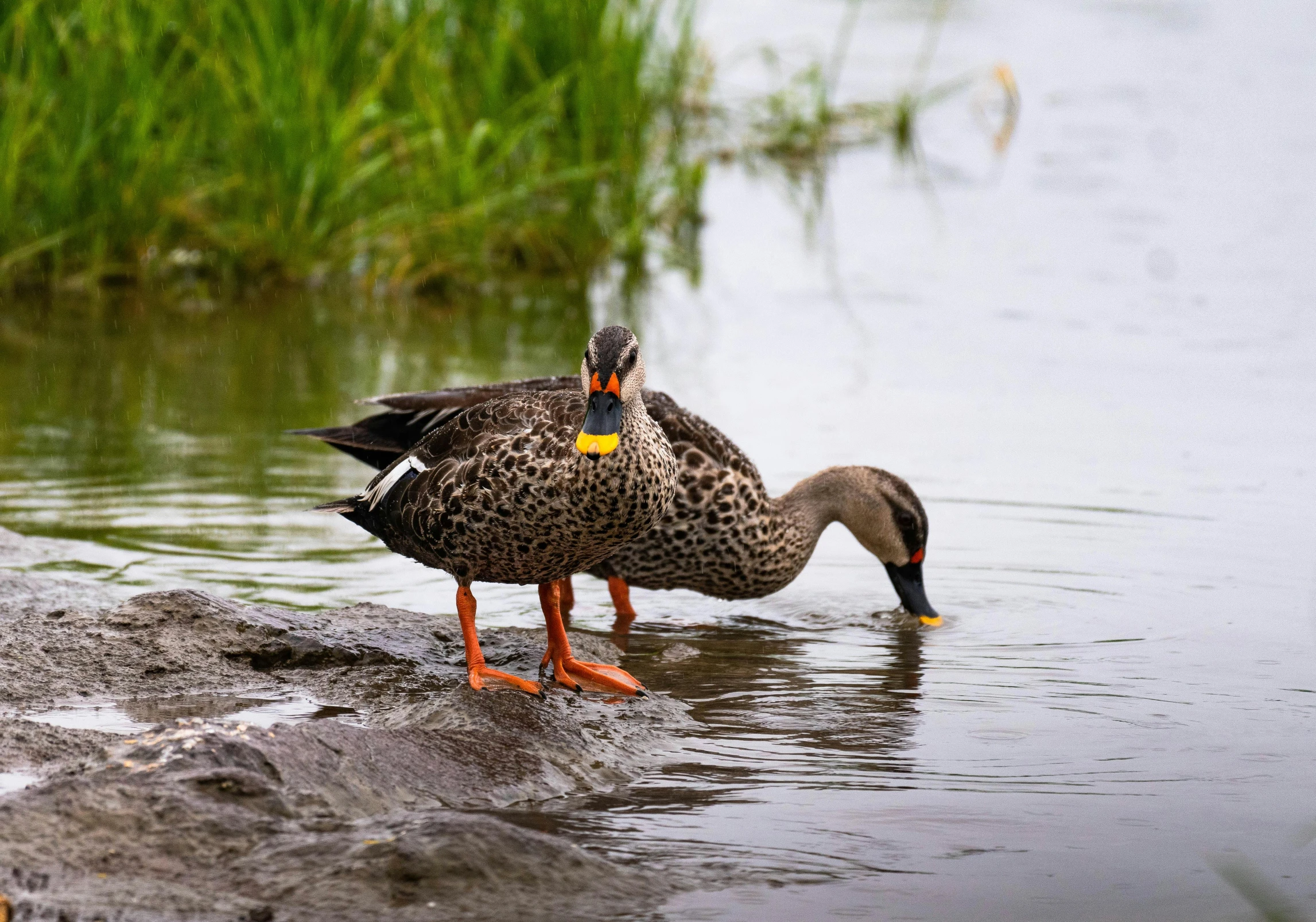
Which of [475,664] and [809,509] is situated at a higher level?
[809,509]

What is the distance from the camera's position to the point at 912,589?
17.7 ft

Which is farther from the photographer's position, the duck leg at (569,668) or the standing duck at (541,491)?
the duck leg at (569,668)

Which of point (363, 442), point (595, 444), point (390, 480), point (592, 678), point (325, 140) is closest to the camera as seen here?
point (595, 444)

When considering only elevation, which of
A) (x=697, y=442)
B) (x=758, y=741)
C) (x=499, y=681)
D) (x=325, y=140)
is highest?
(x=325, y=140)

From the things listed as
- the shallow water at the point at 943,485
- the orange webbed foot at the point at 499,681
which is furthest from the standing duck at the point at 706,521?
the orange webbed foot at the point at 499,681

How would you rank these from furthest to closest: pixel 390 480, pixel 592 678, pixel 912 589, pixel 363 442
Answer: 1. pixel 912 589
2. pixel 363 442
3. pixel 390 480
4. pixel 592 678

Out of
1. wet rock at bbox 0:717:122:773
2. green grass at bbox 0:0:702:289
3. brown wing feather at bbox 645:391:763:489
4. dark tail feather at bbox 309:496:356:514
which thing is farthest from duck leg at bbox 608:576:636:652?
green grass at bbox 0:0:702:289

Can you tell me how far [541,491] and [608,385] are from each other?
294mm

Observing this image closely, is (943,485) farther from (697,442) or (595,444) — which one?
(595,444)

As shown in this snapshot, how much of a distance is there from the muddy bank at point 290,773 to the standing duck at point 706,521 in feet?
2.09

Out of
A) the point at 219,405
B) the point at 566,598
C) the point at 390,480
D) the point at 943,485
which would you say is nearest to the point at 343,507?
the point at 390,480

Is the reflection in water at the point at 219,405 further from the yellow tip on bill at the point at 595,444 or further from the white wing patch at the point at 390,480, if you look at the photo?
the yellow tip on bill at the point at 595,444

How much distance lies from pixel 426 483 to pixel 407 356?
3.95 m

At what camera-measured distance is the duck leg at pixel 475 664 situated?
4.26m
